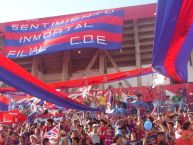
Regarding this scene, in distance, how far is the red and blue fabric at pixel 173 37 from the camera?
627cm

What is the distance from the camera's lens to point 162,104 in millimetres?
15086

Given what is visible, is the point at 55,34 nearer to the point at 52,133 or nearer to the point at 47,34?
the point at 47,34

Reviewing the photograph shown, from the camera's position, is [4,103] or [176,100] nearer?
[176,100]

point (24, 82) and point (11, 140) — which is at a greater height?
point (24, 82)

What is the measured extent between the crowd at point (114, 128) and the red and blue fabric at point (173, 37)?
4.07 feet

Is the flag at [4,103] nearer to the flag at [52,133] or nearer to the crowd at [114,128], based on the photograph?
the crowd at [114,128]

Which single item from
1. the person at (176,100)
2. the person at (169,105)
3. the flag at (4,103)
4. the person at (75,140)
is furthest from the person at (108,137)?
the flag at (4,103)

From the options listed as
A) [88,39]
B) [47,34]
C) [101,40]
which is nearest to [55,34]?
[47,34]

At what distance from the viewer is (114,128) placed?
11078 millimetres

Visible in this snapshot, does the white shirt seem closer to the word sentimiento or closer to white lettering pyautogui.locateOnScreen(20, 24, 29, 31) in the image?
the word sentimiento

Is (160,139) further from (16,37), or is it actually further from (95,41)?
(16,37)

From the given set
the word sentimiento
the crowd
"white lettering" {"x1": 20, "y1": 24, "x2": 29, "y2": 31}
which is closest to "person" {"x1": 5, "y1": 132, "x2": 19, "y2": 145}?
the crowd

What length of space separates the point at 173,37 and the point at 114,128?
187 inches

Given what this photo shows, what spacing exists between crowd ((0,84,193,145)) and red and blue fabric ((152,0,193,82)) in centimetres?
124
